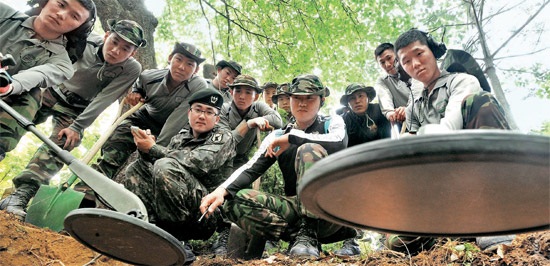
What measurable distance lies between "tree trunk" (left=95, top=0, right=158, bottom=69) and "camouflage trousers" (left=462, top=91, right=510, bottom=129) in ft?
14.9

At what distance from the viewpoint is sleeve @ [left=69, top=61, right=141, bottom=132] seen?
4.43 m

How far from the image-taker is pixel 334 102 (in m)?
10.7

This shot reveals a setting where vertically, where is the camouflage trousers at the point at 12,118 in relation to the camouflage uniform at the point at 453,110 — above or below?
below

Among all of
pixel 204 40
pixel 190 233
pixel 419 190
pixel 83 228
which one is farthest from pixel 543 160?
pixel 204 40

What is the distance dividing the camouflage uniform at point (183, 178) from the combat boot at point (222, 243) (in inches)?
6.7

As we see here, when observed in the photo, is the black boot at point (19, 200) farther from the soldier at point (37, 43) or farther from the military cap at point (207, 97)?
the military cap at point (207, 97)

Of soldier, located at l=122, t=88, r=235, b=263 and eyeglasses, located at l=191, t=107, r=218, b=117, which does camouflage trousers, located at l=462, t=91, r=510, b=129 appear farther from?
eyeglasses, located at l=191, t=107, r=218, b=117

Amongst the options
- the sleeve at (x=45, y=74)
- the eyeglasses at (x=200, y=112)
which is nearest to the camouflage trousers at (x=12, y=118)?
the sleeve at (x=45, y=74)

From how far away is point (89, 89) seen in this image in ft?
14.9

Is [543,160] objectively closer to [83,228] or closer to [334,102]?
[83,228]

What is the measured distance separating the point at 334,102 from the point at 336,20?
338 centimetres

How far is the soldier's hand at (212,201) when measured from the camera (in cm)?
304

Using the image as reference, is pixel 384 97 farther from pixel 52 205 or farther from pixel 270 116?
pixel 52 205

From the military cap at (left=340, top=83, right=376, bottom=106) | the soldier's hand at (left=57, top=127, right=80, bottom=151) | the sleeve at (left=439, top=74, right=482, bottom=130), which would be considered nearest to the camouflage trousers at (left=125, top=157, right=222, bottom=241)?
the soldier's hand at (left=57, top=127, right=80, bottom=151)
